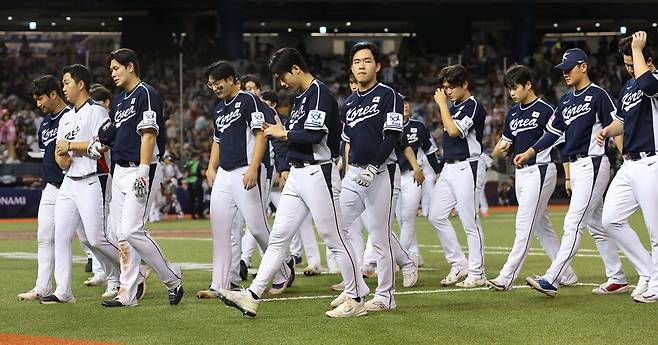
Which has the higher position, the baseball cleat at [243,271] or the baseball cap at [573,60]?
the baseball cap at [573,60]

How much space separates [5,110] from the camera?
111 ft

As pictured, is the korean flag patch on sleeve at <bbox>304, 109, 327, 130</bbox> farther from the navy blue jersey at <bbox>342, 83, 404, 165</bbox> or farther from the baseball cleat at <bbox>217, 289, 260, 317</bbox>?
the baseball cleat at <bbox>217, 289, 260, 317</bbox>

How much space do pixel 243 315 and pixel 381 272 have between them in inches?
50.8

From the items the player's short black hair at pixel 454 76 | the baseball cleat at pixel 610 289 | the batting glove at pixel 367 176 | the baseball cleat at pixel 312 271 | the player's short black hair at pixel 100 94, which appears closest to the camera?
the batting glove at pixel 367 176

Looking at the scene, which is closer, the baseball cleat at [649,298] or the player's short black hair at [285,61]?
the player's short black hair at [285,61]

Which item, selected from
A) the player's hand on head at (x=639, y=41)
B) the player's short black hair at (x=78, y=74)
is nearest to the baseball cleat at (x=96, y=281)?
the player's short black hair at (x=78, y=74)

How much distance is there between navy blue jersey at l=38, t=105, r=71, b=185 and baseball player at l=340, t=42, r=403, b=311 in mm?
3108

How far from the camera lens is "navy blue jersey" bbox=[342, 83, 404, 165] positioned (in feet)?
32.1

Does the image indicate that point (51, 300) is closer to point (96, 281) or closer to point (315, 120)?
point (96, 281)

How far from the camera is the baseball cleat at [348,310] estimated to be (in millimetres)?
9562

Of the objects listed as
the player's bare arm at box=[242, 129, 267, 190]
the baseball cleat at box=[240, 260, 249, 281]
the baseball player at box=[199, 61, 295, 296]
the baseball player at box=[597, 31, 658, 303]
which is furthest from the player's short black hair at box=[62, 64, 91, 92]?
the baseball player at box=[597, 31, 658, 303]

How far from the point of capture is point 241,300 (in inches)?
368

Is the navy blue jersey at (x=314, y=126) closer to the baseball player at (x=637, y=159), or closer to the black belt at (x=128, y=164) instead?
the black belt at (x=128, y=164)

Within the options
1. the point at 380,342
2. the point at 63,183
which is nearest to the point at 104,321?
the point at 63,183
